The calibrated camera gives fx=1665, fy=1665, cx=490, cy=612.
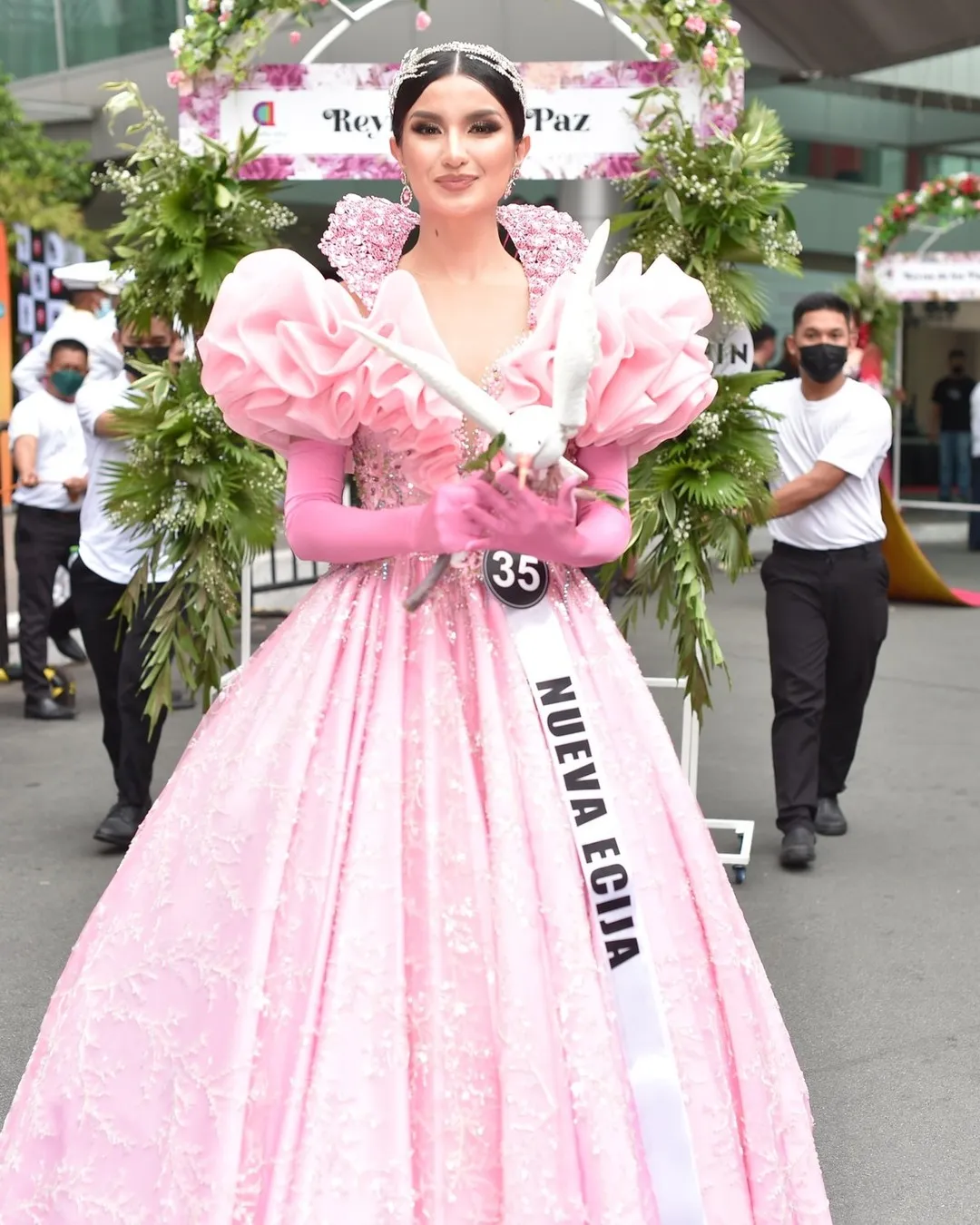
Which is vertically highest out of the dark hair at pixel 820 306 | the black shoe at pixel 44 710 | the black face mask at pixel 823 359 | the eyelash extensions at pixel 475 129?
the eyelash extensions at pixel 475 129

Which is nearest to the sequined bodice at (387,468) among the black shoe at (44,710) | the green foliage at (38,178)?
the black shoe at (44,710)

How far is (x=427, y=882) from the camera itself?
7.59 ft

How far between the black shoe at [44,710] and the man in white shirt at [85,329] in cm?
160

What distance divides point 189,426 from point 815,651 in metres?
2.27

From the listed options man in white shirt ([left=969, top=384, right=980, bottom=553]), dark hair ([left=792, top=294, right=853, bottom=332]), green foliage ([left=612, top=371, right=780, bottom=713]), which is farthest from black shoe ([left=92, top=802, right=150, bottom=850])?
man in white shirt ([left=969, top=384, right=980, bottom=553])

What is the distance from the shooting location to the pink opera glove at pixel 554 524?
7.50 feet

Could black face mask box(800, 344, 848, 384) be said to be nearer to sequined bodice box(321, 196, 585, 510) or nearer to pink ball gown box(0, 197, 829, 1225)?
sequined bodice box(321, 196, 585, 510)

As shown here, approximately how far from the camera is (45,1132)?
8.07 ft

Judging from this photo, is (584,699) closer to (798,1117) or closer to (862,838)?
(798,1117)

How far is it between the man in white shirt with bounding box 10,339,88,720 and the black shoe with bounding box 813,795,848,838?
3.66 meters

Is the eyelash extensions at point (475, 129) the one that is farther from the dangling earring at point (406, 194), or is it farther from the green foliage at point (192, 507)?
the green foliage at point (192, 507)

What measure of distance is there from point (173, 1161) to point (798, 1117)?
940 millimetres

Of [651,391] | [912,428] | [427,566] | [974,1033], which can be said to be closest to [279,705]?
[427,566]

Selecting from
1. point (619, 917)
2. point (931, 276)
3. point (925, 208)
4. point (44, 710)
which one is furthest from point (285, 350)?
point (931, 276)
